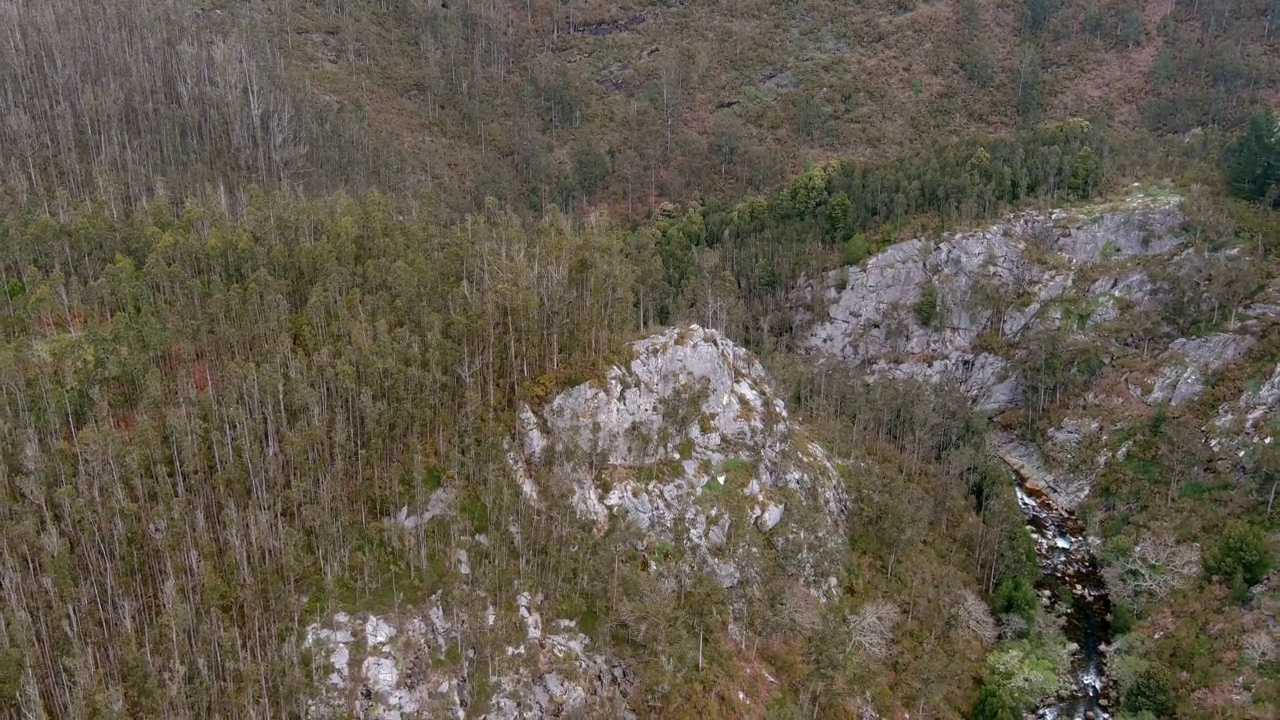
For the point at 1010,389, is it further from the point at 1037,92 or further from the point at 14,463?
the point at 14,463

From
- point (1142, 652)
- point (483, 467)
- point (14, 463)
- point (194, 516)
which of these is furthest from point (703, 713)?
point (14, 463)

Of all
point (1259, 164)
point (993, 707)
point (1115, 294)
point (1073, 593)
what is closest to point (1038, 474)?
point (1073, 593)

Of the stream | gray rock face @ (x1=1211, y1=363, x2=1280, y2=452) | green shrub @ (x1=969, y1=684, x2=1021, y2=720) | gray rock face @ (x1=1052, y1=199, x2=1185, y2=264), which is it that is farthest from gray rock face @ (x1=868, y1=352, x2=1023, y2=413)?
green shrub @ (x1=969, y1=684, x2=1021, y2=720)

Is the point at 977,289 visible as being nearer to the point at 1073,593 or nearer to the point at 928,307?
A: the point at 928,307

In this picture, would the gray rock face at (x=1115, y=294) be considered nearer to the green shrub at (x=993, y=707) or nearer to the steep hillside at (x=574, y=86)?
the steep hillside at (x=574, y=86)

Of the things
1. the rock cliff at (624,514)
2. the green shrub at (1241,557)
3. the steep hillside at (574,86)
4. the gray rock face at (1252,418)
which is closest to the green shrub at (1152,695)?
the green shrub at (1241,557)
